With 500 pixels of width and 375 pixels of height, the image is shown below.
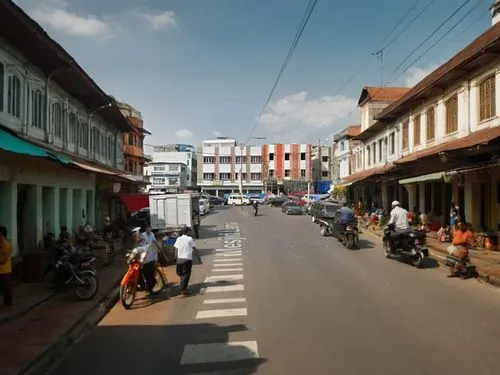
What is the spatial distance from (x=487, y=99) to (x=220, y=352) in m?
15.7

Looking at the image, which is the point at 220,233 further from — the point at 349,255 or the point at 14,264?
the point at 14,264

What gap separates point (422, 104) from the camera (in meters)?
25.4

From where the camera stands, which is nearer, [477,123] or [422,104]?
[477,123]

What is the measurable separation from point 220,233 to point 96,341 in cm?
2027

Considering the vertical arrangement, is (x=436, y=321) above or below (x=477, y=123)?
below

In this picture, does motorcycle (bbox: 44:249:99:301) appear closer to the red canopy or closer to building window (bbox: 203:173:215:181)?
the red canopy

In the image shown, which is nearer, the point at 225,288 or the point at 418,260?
the point at 225,288

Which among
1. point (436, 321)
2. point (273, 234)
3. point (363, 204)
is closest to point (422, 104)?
point (273, 234)

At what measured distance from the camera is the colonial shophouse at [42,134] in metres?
12.0

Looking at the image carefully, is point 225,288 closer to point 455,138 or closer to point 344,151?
point 455,138

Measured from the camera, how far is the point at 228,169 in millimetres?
93562

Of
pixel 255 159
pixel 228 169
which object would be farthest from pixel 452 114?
pixel 228 169

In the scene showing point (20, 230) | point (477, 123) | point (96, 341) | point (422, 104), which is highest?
point (422, 104)

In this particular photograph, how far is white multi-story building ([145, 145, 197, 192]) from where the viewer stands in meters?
77.8
